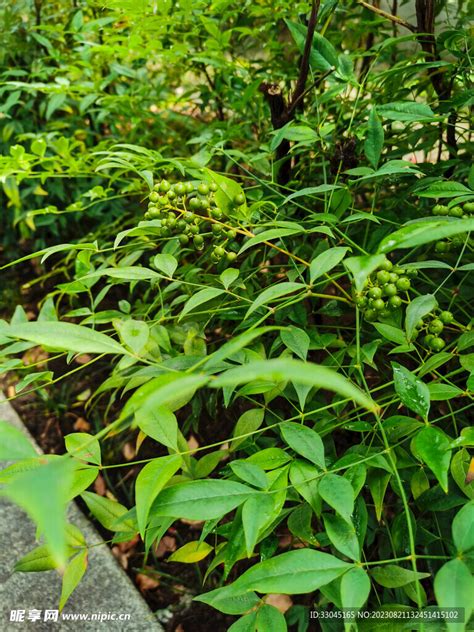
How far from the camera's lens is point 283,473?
0.63 m

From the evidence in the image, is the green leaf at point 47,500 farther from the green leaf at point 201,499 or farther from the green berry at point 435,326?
the green berry at point 435,326

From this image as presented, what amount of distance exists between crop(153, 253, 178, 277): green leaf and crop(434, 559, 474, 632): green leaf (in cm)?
50

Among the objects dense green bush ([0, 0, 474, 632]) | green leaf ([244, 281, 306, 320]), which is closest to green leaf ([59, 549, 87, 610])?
dense green bush ([0, 0, 474, 632])

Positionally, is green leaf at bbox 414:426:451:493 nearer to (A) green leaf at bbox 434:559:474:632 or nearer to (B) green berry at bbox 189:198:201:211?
(A) green leaf at bbox 434:559:474:632

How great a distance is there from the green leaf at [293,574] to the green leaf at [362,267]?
0.92 ft

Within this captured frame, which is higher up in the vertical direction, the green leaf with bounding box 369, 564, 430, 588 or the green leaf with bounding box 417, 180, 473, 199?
the green leaf with bounding box 417, 180, 473, 199

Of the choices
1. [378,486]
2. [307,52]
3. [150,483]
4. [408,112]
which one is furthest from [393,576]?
[307,52]

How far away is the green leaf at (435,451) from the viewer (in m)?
0.54

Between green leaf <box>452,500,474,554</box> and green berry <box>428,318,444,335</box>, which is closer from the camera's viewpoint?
green leaf <box>452,500,474,554</box>

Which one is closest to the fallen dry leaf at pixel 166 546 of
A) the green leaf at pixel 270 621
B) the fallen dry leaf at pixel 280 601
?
the fallen dry leaf at pixel 280 601

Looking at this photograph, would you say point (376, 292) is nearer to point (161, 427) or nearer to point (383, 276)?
point (383, 276)

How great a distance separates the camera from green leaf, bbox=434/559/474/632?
457 mm

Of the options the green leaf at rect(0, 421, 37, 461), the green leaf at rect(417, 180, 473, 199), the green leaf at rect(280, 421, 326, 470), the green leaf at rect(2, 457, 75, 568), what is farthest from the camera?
the green leaf at rect(417, 180, 473, 199)

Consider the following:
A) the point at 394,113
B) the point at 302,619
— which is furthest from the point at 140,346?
the point at 302,619
